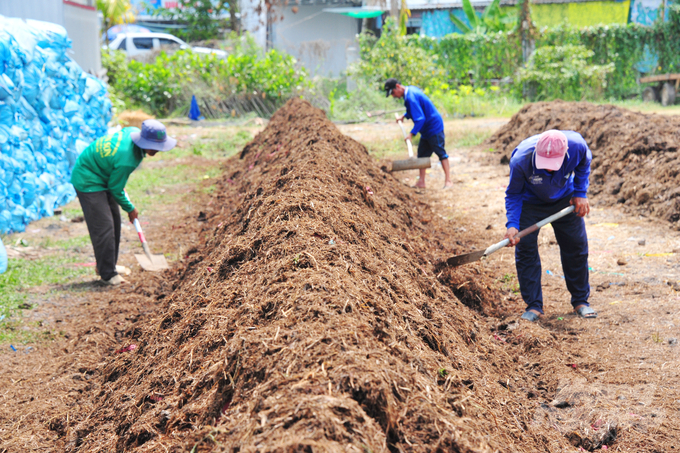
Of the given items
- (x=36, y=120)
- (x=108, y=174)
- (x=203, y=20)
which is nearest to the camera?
(x=108, y=174)

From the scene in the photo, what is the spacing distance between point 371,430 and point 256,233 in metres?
2.18

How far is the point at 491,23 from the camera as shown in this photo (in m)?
21.2

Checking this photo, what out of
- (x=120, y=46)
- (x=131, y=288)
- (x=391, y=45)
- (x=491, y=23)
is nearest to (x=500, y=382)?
(x=131, y=288)

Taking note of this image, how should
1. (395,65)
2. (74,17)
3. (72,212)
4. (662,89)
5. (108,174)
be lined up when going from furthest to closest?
(395,65), (662,89), (74,17), (72,212), (108,174)

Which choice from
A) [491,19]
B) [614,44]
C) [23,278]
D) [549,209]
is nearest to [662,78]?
[614,44]

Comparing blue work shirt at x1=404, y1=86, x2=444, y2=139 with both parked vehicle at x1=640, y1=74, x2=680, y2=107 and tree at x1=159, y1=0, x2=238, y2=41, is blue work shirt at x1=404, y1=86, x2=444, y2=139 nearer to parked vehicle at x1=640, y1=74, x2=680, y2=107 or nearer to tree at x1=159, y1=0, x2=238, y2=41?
parked vehicle at x1=640, y1=74, x2=680, y2=107

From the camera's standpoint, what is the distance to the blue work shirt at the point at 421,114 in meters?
8.49

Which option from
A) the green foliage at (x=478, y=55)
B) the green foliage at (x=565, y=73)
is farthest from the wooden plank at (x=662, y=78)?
the green foliage at (x=478, y=55)

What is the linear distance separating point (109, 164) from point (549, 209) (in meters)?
4.19

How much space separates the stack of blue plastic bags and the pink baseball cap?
21.0ft

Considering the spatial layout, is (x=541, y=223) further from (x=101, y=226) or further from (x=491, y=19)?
(x=491, y=19)

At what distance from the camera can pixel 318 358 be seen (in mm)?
2170

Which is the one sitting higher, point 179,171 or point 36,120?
point 36,120

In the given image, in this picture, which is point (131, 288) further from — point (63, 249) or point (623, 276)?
point (623, 276)
